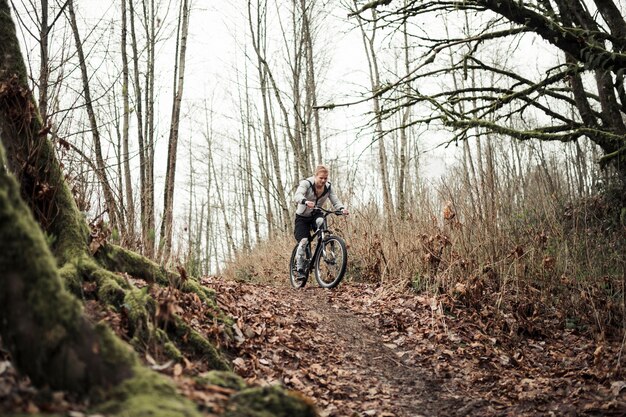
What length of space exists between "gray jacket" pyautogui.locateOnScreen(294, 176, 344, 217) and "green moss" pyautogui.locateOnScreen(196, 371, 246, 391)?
212 inches

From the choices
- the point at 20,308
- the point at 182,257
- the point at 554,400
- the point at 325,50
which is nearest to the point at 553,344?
the point at 554,400

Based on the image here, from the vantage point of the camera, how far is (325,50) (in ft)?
58.1

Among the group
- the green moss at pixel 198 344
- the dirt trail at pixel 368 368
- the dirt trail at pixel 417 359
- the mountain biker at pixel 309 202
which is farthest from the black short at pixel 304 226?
the green moss at pixel 198 344

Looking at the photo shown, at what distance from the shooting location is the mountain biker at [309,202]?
26.2 ft

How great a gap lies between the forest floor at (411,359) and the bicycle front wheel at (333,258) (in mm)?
789

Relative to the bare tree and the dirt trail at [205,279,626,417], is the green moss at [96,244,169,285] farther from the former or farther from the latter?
the bare tree

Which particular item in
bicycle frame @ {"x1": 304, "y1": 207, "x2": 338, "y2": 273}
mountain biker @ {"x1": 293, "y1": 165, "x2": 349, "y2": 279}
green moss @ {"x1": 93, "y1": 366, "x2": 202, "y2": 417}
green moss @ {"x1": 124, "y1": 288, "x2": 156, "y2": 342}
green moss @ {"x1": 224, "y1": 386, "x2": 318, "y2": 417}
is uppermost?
mountain biker @ {"x1": 293, "y1": 165, "x2": 349, "y2": 279}

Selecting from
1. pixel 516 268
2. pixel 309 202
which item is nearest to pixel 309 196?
pixel 309 202

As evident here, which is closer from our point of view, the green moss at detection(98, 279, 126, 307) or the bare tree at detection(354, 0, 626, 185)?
the green moss at detection(98, 279, 126, 307)

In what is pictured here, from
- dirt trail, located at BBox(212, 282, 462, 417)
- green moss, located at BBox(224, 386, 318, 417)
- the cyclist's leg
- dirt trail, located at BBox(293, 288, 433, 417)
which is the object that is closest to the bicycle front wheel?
the cyclist's leg

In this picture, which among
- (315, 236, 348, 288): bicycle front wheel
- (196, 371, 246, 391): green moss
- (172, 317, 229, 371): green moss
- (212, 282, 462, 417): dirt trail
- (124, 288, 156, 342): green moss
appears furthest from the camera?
(315, 236, 348, 288): bicycle front wheel

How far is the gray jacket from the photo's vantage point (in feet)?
26.2

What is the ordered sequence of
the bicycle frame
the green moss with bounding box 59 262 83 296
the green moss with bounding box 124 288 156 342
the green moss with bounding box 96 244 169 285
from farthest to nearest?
the bicycle frame
the green moss with bounding box 96 244 169 285
the green moss with bounding box 59 262 83 296
the green moss with bounding box 124 288 156 342

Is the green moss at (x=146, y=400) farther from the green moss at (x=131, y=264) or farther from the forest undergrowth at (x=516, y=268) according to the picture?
the forest undergrowth at (x=516, y=268)
